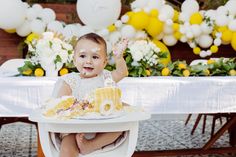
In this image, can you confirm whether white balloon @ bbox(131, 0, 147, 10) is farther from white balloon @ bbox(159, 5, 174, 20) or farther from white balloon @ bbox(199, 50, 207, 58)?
white balloon @ bbox(199, 50, 207, 58)

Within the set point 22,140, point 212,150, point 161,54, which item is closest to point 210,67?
point 161,54

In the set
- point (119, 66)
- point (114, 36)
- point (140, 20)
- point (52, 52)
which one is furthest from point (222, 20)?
point (119, 66)

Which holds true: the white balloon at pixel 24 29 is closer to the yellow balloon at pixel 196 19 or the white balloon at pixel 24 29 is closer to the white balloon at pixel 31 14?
the white balloon at pixel 31 14

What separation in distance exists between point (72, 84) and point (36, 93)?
0.38 meters

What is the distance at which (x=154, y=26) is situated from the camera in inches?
174

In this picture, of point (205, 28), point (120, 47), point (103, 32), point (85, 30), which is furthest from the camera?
point (205, 28)

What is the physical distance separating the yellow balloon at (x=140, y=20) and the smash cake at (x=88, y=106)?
2.31 meters

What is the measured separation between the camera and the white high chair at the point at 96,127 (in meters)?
2.03

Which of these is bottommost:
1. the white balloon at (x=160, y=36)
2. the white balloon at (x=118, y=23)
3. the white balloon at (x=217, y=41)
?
the white balloon at (x=217, y=41)

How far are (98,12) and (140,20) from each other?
23.2 inches

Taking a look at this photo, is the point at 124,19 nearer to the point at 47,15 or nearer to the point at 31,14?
the point at 47,15

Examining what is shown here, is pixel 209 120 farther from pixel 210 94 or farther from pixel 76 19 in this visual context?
pixel 210 94

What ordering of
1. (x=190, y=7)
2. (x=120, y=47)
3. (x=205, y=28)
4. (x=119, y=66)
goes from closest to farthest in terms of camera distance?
(x=120, y=47) < (x=119, y=66) < (x=205, y=28) < (x=190, y=7)

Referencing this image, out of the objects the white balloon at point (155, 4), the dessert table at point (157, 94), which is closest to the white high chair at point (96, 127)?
the dessert table at point (157, 94)
